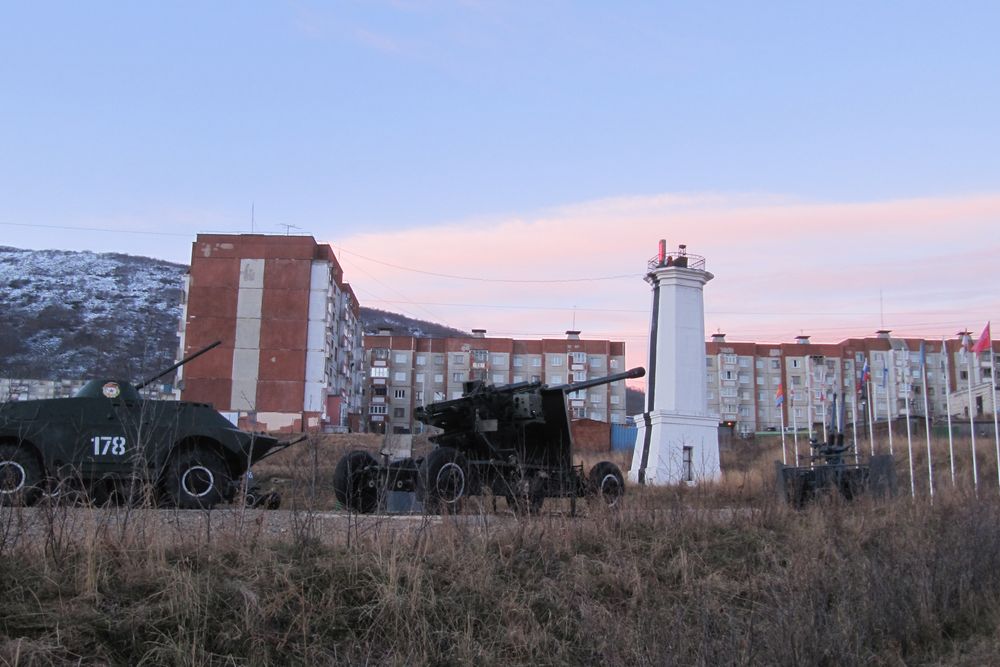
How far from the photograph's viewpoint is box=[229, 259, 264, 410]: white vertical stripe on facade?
211 ft

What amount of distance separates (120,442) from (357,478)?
3222mm

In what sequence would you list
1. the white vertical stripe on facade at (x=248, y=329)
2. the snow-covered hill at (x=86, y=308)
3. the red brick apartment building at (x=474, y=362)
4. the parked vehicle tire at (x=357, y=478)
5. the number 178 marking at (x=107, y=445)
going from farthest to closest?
the red brick apartment building at (x=474, y=362) → the snow-covered hill at (x=86, y=308) → the white vertical stripe on facade at (x=248, y=329) → the parked vehicle tire at (x=357, y=478) → the number 178 marking at (x=107, y=445)

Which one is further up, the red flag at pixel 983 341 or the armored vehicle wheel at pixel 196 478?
the red flag at pixel 983 341

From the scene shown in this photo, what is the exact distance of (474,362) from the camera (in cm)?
10406

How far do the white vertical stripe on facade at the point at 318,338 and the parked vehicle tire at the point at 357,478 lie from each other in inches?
1991

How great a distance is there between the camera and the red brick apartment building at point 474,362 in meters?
104

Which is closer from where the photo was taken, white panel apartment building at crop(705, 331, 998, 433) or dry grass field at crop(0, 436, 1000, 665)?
dry grass field at crop(0, 436, 1000, 665)

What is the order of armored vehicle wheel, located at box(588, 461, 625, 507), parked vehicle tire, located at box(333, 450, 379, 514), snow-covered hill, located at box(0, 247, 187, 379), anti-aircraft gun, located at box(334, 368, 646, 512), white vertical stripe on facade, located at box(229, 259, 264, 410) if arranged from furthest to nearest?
snow-covered hill, located at box(0, 247, 187, 379)
white vertical stripe on facade, located at box(229, 259, 264, 410)
armored vehicle wheel, located at box(588, 461, 625, 507)
anti-aircraft gun, located at box(334, 368, 646, 512)
parked vehicle tire, located at box(333, 450, 379, 514)

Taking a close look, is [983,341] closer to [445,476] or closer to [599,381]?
[599,381]

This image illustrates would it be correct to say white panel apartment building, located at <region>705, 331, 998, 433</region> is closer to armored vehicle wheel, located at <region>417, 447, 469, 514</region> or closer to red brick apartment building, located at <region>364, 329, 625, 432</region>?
red brick apartment building, located at <region>364, 329, 625, 432</region>

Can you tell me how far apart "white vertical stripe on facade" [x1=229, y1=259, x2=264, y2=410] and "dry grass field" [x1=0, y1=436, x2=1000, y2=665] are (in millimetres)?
55391

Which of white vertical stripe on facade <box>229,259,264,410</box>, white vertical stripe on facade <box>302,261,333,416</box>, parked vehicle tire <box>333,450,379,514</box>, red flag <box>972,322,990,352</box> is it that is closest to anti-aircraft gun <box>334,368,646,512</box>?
parked vehicle tire <box>333,450,379,514</box>

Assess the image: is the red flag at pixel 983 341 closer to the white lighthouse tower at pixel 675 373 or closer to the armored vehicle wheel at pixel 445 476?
the white lighthouse tower at pixel 675 373

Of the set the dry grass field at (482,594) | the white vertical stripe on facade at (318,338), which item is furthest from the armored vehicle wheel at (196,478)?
the white vertical stripe on facade at (318,338)
